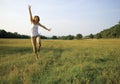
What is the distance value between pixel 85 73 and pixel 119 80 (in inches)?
55.5

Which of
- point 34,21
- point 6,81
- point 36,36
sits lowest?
point 6,81

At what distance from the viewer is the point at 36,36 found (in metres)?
11.4

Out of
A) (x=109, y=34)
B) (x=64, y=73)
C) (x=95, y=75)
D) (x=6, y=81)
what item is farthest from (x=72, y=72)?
(x=109, y=34)

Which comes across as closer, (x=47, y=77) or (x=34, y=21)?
(x=47, y=77)

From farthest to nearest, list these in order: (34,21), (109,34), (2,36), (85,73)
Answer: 1. (109,34)
2. (2,36)
3. (34,21)
4. (85,73)

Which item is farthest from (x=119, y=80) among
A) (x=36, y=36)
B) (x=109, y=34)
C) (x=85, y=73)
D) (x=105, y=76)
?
(x=109, y=34)

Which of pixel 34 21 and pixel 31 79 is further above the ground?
pixel 34 21

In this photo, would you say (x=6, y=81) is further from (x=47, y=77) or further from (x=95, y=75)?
(x=95, y=75)

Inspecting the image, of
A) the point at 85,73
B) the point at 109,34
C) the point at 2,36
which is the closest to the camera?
the point at 85,73

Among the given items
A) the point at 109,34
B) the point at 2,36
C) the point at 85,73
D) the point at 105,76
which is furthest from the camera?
the point at 109,34

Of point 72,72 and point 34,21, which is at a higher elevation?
point 34,21

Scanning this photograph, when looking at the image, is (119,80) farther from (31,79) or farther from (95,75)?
(31,79)

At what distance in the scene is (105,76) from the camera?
730 cm

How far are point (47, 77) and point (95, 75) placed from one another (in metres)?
1.78
